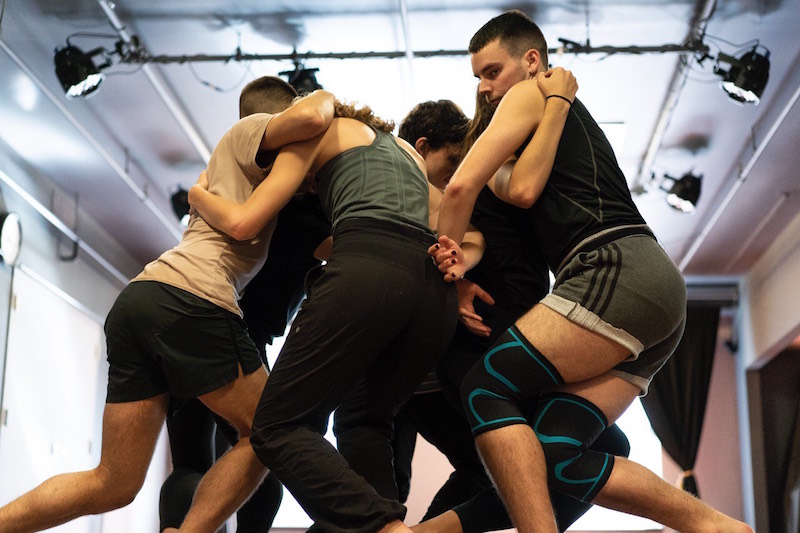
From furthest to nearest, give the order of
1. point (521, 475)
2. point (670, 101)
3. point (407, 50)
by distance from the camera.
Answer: point (670, 101), point (407, 50), point (521, 475)

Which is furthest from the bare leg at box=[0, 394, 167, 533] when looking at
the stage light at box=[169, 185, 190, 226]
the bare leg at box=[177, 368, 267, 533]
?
the stage light at box=[169, 185, 190, 226]

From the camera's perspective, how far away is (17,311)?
680 centimetres

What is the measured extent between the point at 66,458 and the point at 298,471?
6.13m

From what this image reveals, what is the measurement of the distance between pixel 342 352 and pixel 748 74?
14.1ft

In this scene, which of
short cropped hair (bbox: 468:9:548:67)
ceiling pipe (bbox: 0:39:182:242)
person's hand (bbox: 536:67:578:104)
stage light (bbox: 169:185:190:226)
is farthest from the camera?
stage light (bbox: 169:185:190:226)

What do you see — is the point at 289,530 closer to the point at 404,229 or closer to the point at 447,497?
the point at 447,497

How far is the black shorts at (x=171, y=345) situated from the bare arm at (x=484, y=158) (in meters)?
0.61

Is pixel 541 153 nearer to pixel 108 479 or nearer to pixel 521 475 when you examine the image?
pixel 521 475

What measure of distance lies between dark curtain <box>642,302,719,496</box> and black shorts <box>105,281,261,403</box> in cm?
800

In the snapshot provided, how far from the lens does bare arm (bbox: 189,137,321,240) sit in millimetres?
2383

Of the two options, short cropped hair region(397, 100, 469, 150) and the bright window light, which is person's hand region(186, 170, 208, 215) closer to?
short cropped hair region(397, 100, 469, 150)

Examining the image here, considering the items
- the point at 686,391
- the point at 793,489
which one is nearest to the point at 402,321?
the point at 793,489

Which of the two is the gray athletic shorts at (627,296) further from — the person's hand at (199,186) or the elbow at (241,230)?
the person's hand at (199,186)

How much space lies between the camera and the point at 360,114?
2.56 metres
